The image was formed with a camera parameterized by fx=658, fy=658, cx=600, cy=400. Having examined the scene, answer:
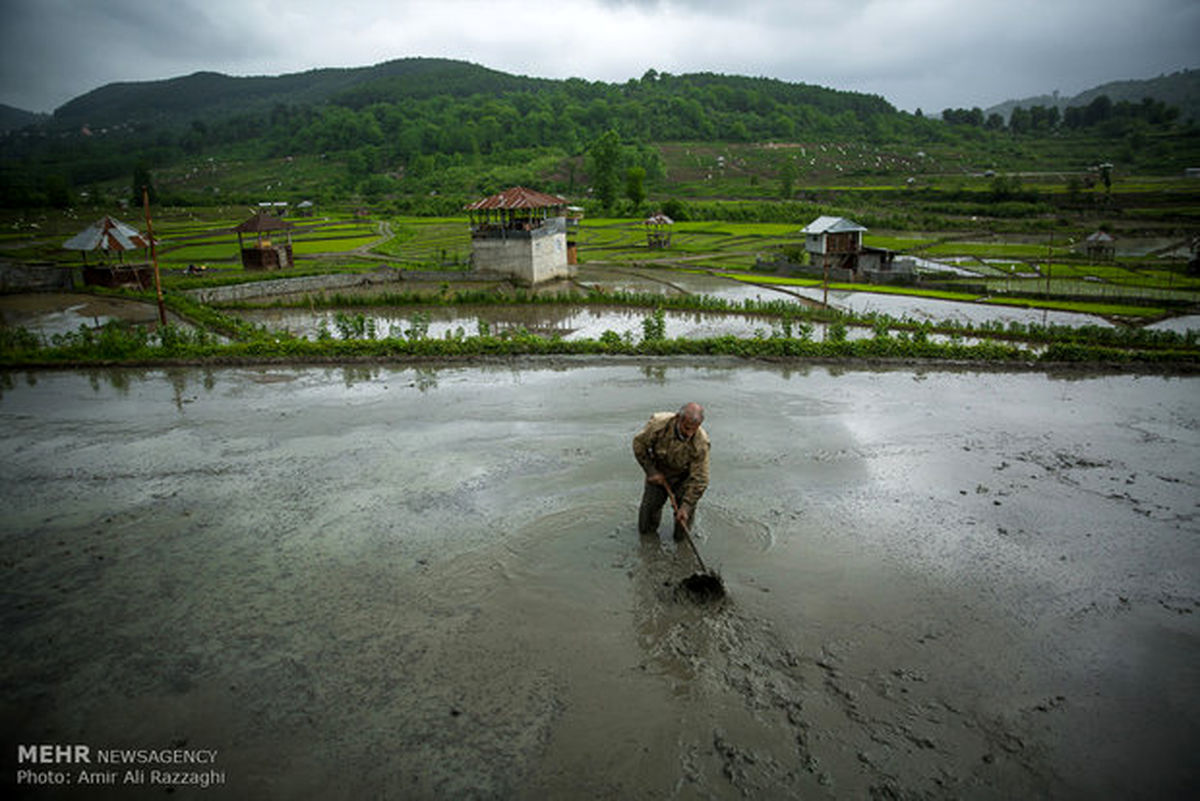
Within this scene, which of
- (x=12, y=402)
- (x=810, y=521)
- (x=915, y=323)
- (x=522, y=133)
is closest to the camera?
(x=810, y=521)

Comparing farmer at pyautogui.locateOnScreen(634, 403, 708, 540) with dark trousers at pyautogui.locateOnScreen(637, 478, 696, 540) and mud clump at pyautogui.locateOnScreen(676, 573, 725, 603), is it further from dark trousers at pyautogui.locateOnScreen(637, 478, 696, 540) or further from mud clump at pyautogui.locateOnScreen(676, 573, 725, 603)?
mud clump at pyautogui.locateOnScreen(676, 573, 725, 603)

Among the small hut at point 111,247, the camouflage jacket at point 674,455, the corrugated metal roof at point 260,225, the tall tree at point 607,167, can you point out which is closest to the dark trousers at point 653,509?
the camouflage jacket at point 674,455

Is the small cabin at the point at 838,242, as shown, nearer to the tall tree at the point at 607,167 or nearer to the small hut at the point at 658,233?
the small hut at the point at 658,233

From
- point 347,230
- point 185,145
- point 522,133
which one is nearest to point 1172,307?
point 347,230

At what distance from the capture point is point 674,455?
26.4 ft

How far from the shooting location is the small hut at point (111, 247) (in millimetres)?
30109

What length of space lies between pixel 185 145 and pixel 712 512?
18464 cm

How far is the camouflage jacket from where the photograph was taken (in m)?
8.01

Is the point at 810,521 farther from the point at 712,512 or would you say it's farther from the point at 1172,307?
the point at 1172,307

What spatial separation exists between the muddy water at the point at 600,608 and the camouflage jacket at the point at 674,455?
1.02m

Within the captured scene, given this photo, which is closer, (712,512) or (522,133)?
(712,512)

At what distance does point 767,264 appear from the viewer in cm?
3862

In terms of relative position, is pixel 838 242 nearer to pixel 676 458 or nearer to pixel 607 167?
pixel 676 458

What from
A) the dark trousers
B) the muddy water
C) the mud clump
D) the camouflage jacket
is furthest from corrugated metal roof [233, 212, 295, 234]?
the mud clump
